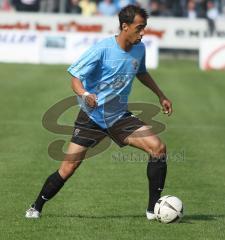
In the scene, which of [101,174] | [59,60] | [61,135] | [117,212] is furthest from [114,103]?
[59,60]

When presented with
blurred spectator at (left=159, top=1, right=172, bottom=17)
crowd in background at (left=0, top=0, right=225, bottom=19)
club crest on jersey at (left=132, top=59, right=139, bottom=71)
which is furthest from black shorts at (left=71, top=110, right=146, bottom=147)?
blurred spectator at (left=159, top=1, right=172, bottom=17)

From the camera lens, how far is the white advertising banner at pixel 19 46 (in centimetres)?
3394

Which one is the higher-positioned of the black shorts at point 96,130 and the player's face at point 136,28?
the player's face at point 136,28

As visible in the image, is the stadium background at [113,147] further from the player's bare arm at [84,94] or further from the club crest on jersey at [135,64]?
the club crest on jersey at [135,64]

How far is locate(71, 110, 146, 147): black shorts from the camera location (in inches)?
374

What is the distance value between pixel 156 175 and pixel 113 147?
23.1 feet

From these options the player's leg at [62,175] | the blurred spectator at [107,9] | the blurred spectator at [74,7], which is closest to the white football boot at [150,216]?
the player's leg at [62,175]

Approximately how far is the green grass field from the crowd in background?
15.4 m

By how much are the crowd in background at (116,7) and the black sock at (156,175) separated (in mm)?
30061

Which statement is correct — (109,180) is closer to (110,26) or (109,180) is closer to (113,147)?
(113,147)

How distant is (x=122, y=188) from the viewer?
1201 cm

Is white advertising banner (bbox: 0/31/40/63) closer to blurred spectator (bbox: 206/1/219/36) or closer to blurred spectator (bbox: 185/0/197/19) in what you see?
blurred spectator (bbox: 206/1/219/36)

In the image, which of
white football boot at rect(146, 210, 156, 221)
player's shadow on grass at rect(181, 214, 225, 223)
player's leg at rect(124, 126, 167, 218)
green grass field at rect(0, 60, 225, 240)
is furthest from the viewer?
player's shadow on grass at rect(181, 214, 225, 223)

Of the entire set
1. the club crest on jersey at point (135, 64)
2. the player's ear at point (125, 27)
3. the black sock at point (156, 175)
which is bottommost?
the black sock at point (156, 175)
